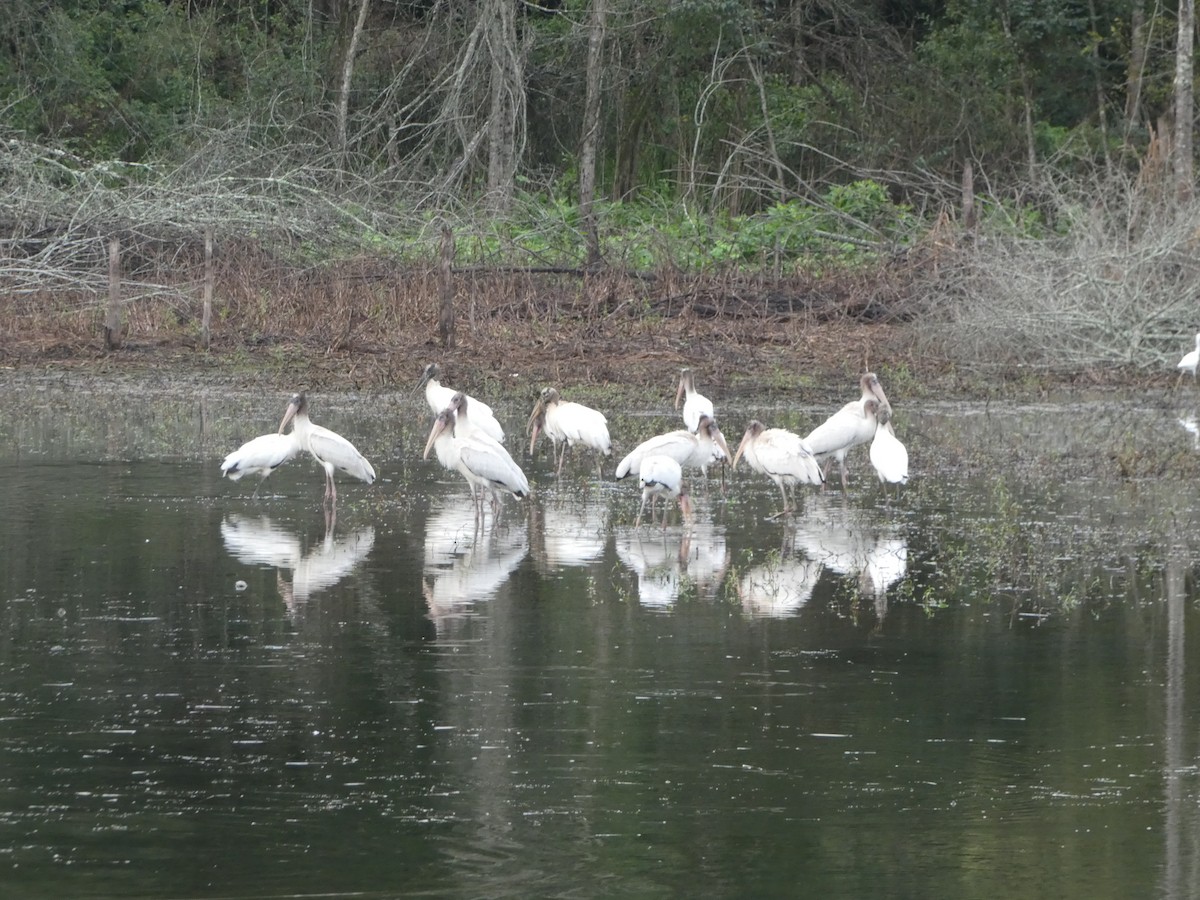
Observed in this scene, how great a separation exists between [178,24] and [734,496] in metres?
25.6

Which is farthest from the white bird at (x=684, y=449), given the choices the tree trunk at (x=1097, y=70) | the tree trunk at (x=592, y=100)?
the tree trunk at (x=1097, y=70)

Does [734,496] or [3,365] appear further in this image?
[3,365]

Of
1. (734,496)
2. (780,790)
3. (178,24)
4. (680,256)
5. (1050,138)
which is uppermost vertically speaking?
(178,24)

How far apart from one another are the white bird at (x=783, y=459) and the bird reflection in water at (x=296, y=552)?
256 centimetres

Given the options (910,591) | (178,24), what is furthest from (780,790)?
(178,24)

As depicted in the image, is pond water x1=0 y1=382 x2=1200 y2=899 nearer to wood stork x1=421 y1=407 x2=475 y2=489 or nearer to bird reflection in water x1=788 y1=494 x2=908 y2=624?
bird reflection in water x1=788 y1=494 x2=908 y2=624

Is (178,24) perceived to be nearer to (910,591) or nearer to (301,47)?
(301,47)

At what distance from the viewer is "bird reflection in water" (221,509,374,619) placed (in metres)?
9.47

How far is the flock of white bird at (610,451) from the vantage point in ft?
38.1

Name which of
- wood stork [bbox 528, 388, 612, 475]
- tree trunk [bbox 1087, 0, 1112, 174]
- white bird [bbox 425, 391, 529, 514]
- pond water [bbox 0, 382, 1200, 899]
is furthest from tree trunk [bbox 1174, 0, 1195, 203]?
white bird [bbox 425, 391, 529, 514]

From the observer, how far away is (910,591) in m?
9.38

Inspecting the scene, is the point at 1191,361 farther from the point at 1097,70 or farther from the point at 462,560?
the point at 1097,70

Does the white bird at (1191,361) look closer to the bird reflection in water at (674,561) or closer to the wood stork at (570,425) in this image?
the wood stork at (570,425)

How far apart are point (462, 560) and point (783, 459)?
2.55 m
